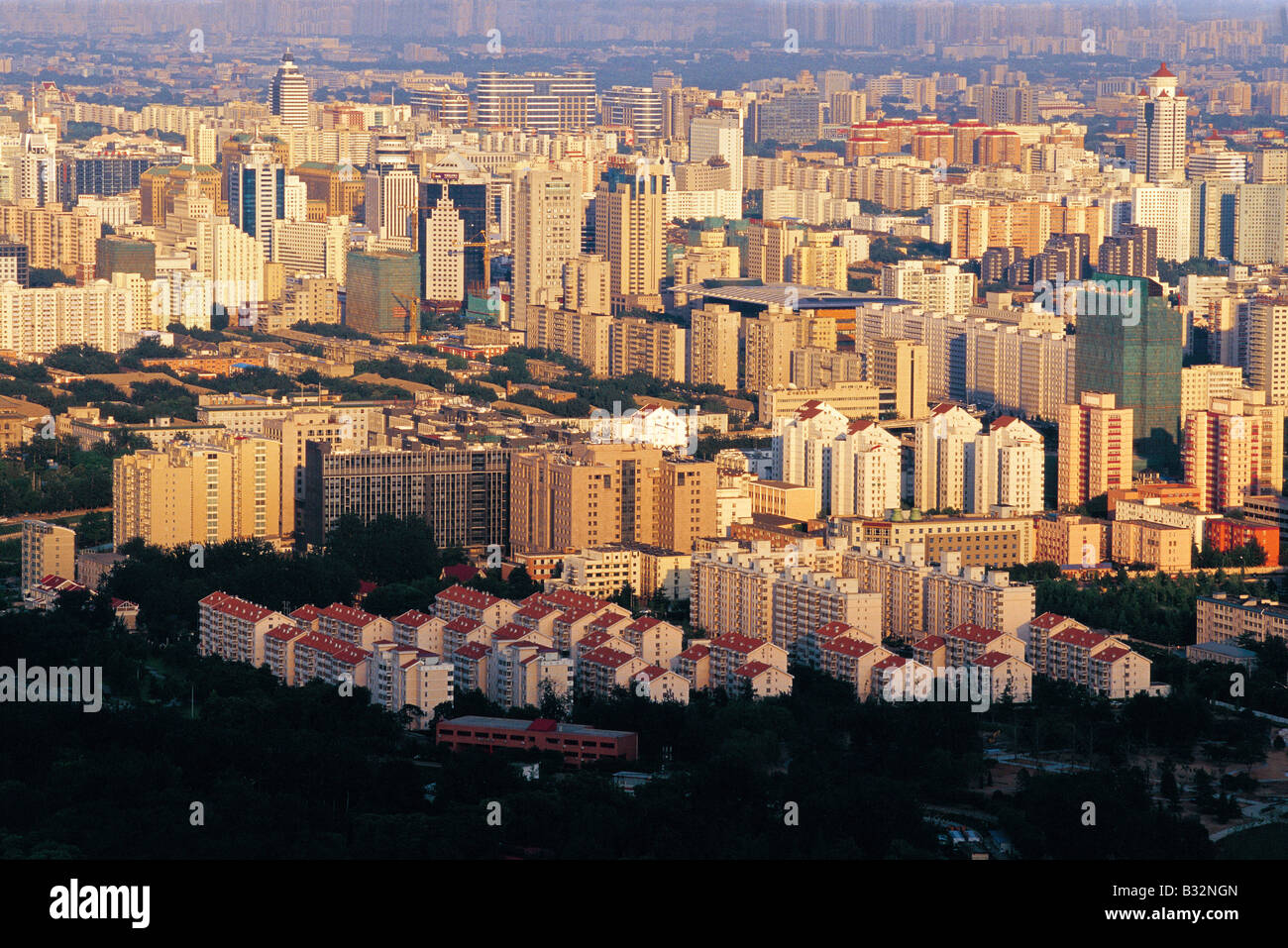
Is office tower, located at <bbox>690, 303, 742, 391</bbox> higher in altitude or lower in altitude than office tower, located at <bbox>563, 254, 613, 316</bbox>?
lower

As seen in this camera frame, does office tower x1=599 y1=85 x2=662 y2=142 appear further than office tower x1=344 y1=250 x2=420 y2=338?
Yes

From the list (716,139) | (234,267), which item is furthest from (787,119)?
(234,267)

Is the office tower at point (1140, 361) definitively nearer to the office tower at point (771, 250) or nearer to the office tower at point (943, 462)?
the office tower at point (943, 462)

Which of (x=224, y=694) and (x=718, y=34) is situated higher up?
(x=718, y=34)

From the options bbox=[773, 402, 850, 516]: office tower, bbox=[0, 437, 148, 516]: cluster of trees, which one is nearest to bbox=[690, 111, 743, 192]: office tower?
bbox=[0, 437, 148, 516]: cluster of trees

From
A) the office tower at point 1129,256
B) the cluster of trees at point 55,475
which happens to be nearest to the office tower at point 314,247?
the office tower at point 1129,256

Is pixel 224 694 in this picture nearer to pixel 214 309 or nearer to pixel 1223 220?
pixel 214 309

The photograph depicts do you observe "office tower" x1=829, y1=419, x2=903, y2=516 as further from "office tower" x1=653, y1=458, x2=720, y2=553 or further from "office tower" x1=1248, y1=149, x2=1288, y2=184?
"office tower" x1=1248, y1=149, x2=1288, y2=184
